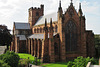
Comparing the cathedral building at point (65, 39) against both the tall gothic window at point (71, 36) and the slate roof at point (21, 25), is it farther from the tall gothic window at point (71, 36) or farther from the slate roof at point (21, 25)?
the slate roof at point (21, 25)

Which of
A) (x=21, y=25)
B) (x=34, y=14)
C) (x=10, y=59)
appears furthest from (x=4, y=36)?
(x=10, y=59)

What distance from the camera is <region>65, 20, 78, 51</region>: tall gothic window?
40.8 m

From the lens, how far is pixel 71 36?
136 ft

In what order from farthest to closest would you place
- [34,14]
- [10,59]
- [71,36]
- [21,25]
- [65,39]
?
[21,25]
[34,14]
[71,36]
[65,39]
[10,59]

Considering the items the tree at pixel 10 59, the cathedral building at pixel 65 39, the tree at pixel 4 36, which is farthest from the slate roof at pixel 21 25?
the tree at pixel 10 59

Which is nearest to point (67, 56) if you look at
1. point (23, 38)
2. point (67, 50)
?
point (67, 50)

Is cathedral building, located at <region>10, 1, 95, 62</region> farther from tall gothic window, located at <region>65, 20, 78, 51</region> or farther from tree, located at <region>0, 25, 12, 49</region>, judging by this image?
→ tree, located at <region>0, 25, 12, 49</region>

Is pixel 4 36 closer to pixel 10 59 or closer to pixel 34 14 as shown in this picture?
pixel 34 14

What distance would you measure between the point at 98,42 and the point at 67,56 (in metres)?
20.1

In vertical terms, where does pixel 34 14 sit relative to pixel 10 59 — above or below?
above

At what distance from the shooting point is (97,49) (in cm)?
5009

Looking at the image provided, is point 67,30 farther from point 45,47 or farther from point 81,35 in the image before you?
point 45,47

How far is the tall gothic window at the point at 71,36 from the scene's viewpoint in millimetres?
40800

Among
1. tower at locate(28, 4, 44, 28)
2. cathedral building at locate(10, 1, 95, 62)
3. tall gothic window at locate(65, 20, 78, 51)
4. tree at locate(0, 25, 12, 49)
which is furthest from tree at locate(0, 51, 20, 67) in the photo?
tower at locate(28, 4, 44, 28)
